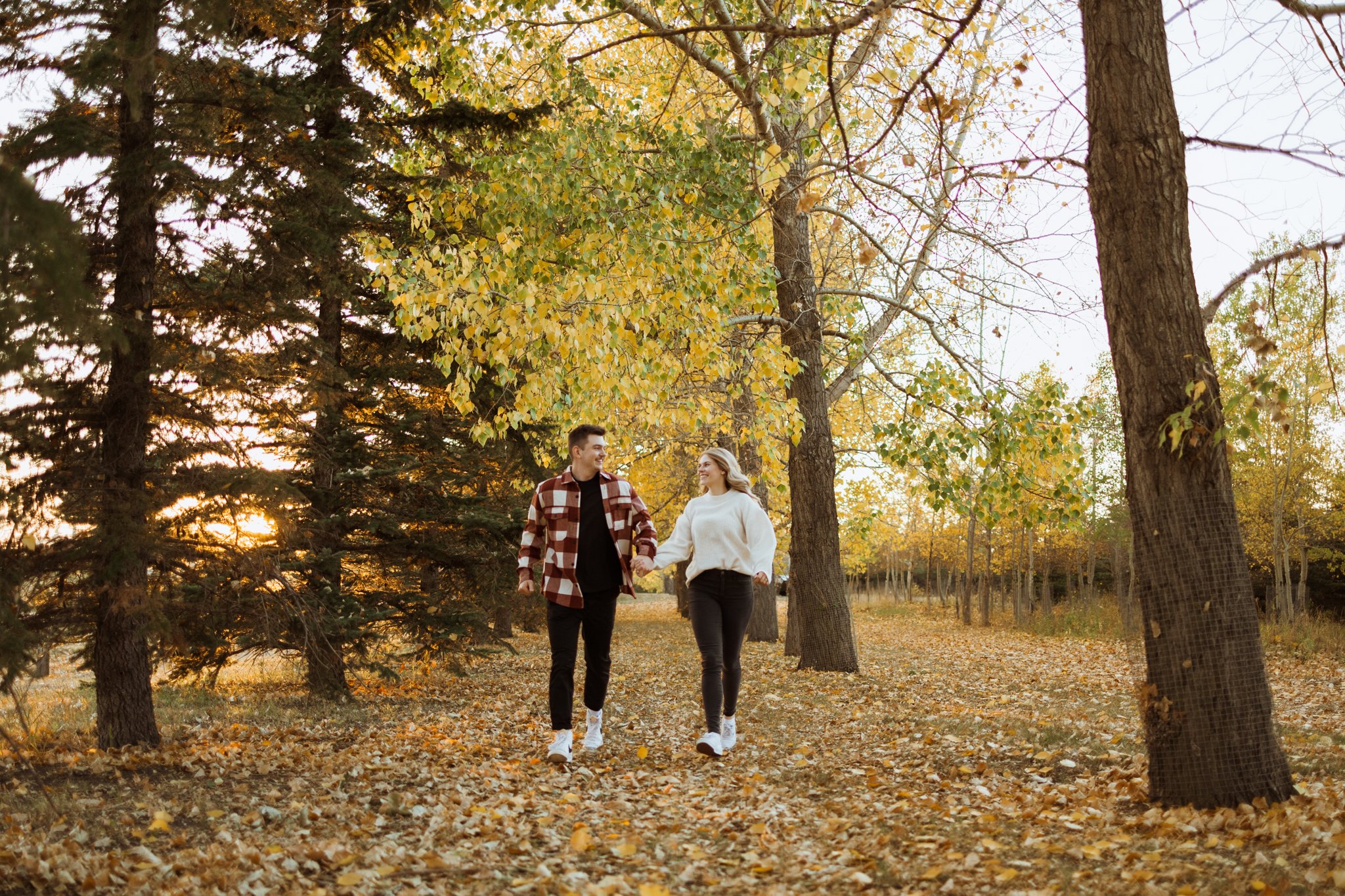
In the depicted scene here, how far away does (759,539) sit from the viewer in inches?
255

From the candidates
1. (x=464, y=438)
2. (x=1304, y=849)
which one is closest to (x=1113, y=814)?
(x=1304, y=849)

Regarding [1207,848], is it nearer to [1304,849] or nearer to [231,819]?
[1304,849]

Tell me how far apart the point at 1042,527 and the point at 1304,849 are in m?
28.1

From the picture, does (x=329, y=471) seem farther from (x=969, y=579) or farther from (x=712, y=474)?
(x=969, y=579)

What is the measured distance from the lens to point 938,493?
10867mm

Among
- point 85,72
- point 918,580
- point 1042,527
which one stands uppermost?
point 85,72

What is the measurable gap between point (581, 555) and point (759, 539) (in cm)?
126

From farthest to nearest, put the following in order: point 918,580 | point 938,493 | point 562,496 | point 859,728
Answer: point 918,580 < point 938,493 < point 859,728 < point 562,496

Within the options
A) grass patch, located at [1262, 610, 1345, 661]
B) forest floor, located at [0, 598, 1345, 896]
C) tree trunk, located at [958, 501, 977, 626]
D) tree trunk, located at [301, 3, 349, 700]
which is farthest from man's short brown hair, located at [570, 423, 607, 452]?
tree trunk, located at [958, 501, 977, 626]

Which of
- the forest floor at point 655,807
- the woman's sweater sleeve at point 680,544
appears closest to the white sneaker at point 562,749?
the forest floor at point 655,807

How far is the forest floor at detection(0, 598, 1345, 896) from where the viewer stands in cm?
364

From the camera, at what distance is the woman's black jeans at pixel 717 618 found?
6410mm

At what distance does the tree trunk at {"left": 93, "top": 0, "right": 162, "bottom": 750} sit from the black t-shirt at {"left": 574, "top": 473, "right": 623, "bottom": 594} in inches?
111

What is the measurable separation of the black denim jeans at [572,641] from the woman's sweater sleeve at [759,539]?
3.30 feet
